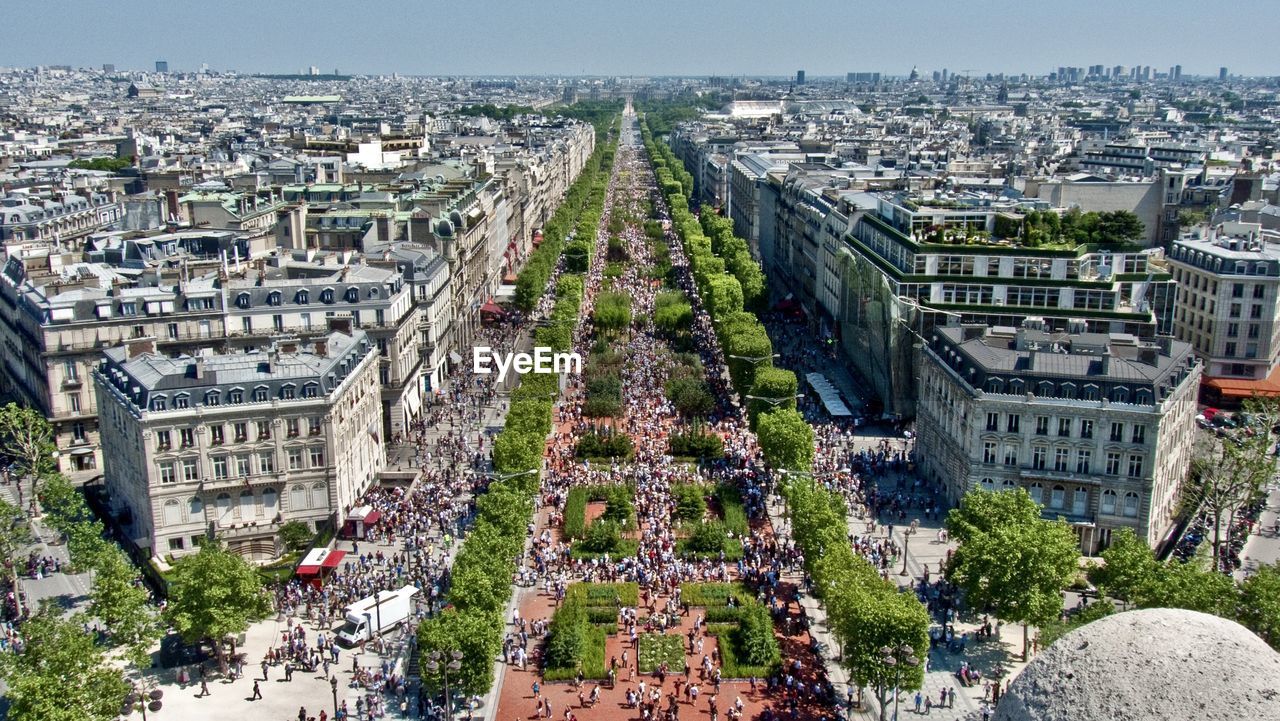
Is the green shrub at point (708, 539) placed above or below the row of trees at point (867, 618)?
below

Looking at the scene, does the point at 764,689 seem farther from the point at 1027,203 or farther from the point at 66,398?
the point at 1027,203

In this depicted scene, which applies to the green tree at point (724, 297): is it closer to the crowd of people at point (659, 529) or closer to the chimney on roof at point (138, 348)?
the crowd of people at point (659, 529)

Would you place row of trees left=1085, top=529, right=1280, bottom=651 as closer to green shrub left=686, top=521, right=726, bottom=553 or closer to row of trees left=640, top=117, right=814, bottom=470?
green shrub left=686, top=521, right=726, bottom=553

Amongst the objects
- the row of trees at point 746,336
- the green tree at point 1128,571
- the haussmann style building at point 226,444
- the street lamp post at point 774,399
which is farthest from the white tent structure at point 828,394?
the haussmann style building at point 226,444

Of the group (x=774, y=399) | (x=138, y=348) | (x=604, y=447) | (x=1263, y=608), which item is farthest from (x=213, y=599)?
(x=1263, y=608)

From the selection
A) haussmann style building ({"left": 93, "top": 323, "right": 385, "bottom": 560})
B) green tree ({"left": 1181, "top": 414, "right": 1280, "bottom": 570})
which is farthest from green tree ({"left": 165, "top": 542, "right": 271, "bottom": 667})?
green tree ({"left": 1181, "top": 414, "right": 1280, "bottom": 570})

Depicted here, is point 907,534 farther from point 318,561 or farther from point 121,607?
point 121,607

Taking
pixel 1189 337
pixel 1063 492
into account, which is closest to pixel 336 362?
pixel 1063 492
